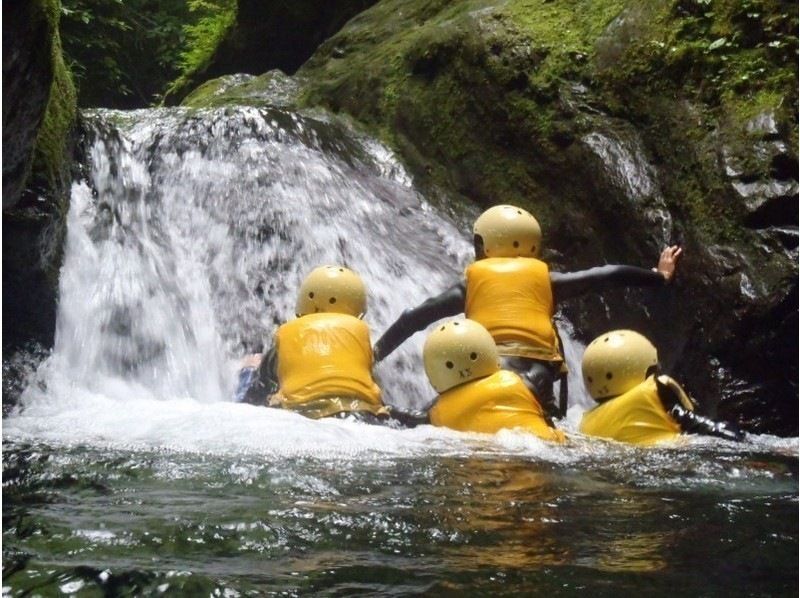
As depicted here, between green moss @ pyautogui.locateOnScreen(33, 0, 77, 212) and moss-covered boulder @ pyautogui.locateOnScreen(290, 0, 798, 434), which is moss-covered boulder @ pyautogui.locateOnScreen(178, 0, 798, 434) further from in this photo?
green moss @ pyautogui.locateOnScreen(33, 0, 77, 212)

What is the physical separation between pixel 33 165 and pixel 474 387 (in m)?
3.48

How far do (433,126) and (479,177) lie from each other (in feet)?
3.33

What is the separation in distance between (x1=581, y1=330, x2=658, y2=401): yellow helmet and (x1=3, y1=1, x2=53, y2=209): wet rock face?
343 cm

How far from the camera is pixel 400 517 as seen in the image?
3.02 metres

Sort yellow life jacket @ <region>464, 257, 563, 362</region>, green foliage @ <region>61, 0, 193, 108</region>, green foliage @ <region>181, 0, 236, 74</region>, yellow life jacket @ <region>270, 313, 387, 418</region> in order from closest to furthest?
1. yellow life jacket @ <region>270, 313, 387, 418</region>
2. yellow life jacket @ <region>464, 257, 563, 362</region>
3. green foliage @ <region>181, 0, 236, 74</region>
4. green foliage @ <region>61, 0, 193, 108</region>

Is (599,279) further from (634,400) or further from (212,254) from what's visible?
(212,254)

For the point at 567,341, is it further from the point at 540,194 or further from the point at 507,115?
the point at 507,115

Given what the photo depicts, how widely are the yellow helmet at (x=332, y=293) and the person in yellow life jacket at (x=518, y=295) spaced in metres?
0.40

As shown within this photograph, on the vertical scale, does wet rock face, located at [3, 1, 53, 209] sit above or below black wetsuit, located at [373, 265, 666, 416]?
above

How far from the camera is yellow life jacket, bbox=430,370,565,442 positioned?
16.6 feet

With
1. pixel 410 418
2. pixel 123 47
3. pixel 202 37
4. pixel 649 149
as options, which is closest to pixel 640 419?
pixel 410 418

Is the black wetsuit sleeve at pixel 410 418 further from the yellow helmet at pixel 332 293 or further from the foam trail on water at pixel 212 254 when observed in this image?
the yellow helmet at pixel 332 293

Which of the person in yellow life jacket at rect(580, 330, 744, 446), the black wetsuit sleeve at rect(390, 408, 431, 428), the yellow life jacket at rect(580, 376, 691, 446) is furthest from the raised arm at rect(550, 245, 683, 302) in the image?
the black wetsuit sleeve at rect(390, 408, 431, 428)

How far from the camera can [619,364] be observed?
5590mm
